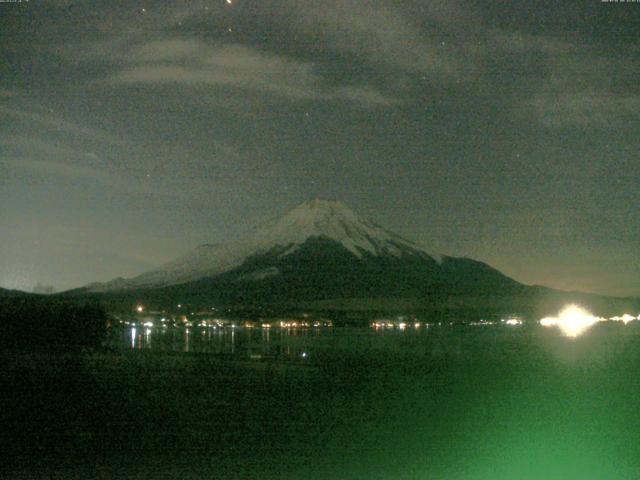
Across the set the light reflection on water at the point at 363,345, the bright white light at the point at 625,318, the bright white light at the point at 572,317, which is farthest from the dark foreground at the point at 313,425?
the bright white light at the point at 625,318

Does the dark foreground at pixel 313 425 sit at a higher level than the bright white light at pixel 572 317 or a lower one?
lower

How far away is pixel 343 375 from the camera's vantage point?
24953mm

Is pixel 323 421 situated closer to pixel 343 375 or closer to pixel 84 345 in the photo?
pixel 343 375

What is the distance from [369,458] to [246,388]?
8657mm

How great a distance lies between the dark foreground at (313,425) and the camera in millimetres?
11070

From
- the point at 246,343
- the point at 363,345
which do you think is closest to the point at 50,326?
the point at 246,343

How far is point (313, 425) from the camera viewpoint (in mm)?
14523

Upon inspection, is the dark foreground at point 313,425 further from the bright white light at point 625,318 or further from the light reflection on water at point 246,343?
the bright white light at point 625,318

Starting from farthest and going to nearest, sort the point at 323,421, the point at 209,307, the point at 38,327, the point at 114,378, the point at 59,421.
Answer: the point at 209,307 → the point at 38,327 → the point at 114,378 → the point at 323,421 → the point at 59,421

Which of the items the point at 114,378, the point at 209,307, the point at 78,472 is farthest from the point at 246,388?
the point at 209,307

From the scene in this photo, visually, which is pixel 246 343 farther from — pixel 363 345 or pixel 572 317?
pixel 572 317

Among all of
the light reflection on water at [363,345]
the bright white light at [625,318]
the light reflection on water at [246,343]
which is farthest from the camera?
the bright white light at [625,318]

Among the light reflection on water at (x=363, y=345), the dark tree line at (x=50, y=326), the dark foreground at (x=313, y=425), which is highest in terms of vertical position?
the dark tree line at (x=50, y=326)

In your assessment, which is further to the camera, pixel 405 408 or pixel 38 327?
pixel 38 327
